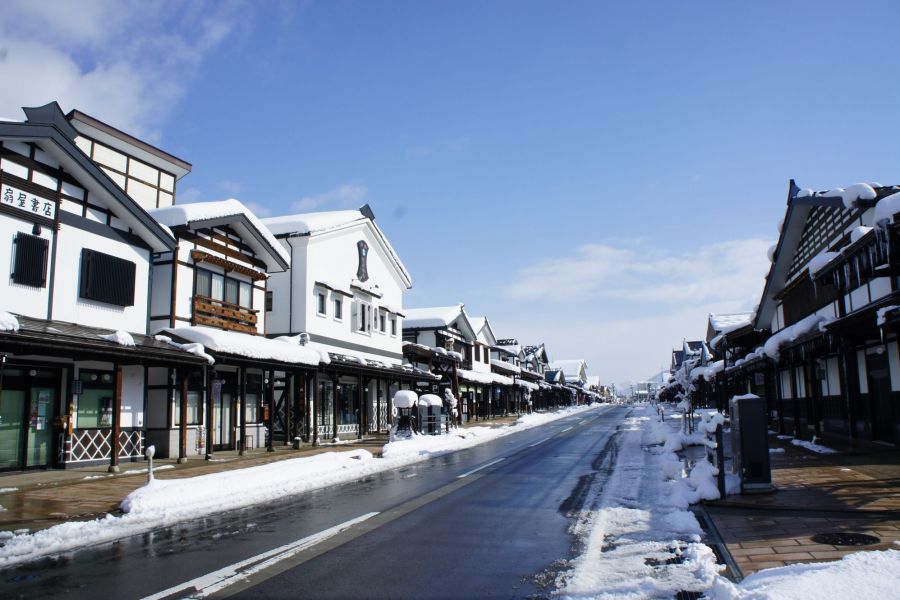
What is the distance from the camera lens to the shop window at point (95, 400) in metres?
18.1

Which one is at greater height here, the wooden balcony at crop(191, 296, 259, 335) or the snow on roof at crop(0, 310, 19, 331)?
the wooden balcony at crop(191, 296, 259, 335)

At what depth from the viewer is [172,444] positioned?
20.4 metres

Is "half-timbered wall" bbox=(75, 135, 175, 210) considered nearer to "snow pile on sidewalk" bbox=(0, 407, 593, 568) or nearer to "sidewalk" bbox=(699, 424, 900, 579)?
"snow pile on sidewalk" bbox=(0, 407, 593, 568)

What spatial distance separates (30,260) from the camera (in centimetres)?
1628

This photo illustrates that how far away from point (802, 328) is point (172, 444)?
1870 cm

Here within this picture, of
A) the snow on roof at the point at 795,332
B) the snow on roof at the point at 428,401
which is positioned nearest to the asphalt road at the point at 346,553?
the snow on roof at the point at 795,332

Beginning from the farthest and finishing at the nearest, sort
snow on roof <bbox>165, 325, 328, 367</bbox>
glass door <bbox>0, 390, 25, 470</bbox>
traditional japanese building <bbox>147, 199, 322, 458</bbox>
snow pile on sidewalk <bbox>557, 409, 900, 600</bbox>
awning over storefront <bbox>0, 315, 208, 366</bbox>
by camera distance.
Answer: traditional japanese building <bbox>147, 199, 322, 458</bbox>, snow on roof <bbox>165, 325, 328, 367</bbox>, glass door <bbox>0, 390, 25, 470</bbox>, awning over storefront <bbox>0, 315, 208, 366</bbox>, snow pile on sidewalk <bbox>557, 409, 900, 600</bbox>

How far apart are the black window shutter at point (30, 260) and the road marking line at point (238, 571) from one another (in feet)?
38.1

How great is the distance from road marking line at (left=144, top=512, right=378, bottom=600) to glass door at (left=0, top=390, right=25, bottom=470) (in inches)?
451

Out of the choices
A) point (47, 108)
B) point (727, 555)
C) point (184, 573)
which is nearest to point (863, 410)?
point (727, 555)

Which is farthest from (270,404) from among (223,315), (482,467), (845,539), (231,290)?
(845,539)

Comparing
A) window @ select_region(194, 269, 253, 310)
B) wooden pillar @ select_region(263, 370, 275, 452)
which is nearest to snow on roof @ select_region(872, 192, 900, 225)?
wooden pillar @ select_region(263, 370, 275, 452)

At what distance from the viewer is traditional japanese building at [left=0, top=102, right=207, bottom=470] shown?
1595 cm

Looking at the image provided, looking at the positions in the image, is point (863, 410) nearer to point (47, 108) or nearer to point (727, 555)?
point (727, 555)
